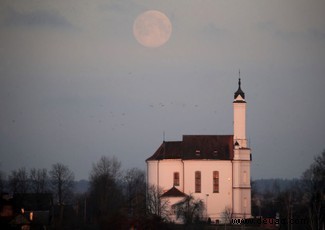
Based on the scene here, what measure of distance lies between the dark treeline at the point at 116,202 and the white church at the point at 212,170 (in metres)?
2.42

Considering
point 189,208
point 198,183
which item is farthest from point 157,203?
point 198,183

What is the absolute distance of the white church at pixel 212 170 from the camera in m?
99.2

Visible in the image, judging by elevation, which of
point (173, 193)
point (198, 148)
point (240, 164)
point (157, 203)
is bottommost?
point (157, 203)

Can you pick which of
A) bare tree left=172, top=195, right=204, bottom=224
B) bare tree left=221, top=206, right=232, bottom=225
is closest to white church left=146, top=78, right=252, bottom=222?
bare tree left=221, top=206, right=232, bottom=225

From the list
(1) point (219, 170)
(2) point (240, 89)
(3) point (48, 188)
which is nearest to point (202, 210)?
(1) point (219, 170)

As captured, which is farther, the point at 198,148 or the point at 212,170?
the point at 198,148

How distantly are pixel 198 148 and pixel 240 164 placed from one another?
498 cm

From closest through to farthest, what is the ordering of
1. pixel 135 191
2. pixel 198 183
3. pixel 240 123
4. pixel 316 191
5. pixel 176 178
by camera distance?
1. pixel 316 191
2. pixel 240 123
3. pixel 198 183
4. pixel 176 178
5. pixel 135 191

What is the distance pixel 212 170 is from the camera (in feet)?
329

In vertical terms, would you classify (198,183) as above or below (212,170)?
below

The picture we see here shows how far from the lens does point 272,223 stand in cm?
9050

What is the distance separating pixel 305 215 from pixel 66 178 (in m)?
44.2

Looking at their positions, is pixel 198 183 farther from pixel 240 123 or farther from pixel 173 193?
pixel 240 123

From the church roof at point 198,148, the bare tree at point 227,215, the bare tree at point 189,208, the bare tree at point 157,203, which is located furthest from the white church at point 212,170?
the bare tree at point 189,208
